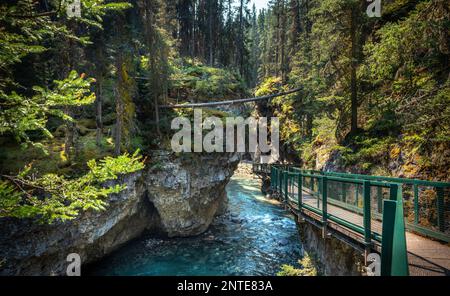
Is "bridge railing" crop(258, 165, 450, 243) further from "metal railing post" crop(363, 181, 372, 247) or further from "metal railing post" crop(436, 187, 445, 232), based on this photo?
"metal railing post" crop(363, 181, 372, 247)

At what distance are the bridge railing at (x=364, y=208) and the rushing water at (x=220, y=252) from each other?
8.40 meters

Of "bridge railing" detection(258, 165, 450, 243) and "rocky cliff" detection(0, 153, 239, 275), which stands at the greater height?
"bridge railing" detection(258, 165, 450, 243)

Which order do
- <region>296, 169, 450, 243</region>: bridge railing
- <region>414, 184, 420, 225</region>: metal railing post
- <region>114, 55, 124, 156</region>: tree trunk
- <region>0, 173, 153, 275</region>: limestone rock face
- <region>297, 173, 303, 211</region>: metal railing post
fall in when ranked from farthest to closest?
<region>114, 55, 124, 156</region>: tree trunk
<region>297, 173, 303, 211</region>: metal railing post
<region>0, 173, 153, 275</region>: limestone rock face
<region>414, 184, 420, 225</region>: metal railing post
<region>296, 169, 450, 243</region>: bridge railing

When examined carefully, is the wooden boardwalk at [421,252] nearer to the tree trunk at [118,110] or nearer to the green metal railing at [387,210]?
the green metal railing at [387,210]

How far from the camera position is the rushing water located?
50.2ft

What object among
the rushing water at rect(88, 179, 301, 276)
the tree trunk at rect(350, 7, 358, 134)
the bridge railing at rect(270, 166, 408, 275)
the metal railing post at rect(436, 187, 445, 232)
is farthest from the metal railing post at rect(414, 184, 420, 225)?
the rushing water at rect(88, 179, 301, 276)

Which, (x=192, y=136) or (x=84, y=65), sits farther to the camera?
(x=192, y=136)

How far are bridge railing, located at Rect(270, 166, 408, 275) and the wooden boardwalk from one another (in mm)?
27
